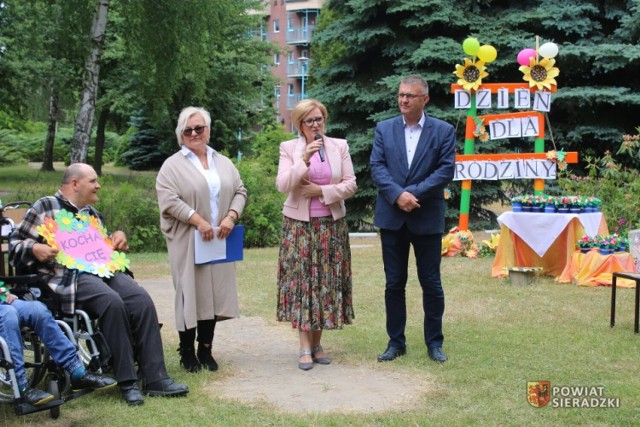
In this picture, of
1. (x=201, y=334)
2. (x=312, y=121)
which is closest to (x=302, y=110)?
(x=312, y=121)

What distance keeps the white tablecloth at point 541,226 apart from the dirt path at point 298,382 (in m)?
3.79

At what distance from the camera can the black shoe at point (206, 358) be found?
18.7 feet

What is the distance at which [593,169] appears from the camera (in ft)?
41.1

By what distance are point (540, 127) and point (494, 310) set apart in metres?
4.51

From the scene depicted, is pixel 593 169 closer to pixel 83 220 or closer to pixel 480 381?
pixel 480 381

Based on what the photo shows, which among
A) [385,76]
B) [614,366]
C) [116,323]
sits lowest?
[614,366]

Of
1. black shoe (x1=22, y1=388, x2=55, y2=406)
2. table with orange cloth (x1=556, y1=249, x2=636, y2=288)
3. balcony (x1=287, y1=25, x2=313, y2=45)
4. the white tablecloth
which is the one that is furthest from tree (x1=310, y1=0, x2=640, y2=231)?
balcony (x1=287, y1=25, x2=313, y2=45)

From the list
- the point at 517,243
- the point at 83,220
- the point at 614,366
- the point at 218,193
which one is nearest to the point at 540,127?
the point at 517,243

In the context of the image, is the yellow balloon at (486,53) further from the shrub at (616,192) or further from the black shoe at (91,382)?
the black shoe at (91,382)

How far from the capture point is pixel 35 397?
4.23m

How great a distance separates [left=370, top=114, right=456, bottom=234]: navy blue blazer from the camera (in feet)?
18.9

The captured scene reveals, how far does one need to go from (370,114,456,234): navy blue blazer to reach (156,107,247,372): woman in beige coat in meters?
1.06

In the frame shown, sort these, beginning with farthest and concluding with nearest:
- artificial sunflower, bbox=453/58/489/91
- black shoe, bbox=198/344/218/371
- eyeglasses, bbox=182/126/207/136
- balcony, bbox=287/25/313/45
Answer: balcony, bbox=287/25/313/45 < artificial sunflower, bbox=453/58/489/91 < black shoe, bbox=198/344/218/371 < eyeglasses, bbox=182/126/207/136

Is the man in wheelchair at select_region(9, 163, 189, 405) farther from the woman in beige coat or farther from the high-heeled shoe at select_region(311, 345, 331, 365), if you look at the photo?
the high-heeled shoe at select_region(311, 345, 331, 365)
